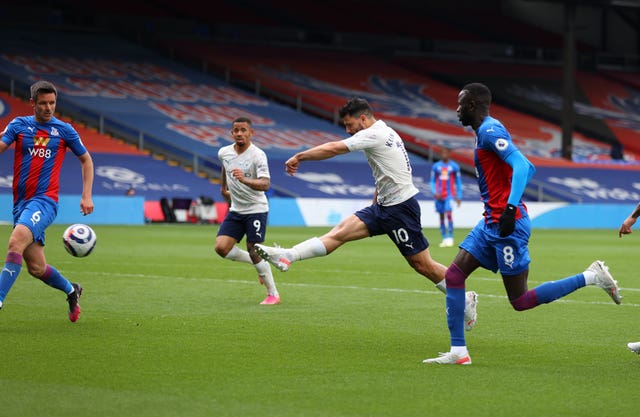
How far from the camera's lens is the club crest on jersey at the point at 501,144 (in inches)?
327

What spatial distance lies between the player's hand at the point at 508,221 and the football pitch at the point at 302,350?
3.28ft

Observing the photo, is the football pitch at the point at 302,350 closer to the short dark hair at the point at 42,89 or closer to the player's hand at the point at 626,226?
the player's hand at the point at 626,226

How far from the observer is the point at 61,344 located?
9414 millimetres

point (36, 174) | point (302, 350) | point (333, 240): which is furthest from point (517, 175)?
point (36, 174)

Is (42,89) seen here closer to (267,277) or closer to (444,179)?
(267,277)

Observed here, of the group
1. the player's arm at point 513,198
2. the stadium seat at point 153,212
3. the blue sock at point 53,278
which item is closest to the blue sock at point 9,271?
the blue sock at point 53,278

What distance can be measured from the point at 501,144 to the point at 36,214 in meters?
4.40

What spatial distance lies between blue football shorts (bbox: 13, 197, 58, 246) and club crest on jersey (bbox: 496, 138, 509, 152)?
167 inches

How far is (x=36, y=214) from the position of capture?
1040cm

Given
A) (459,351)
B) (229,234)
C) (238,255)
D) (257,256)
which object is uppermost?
(459,351)

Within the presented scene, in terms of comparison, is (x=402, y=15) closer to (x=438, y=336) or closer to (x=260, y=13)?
(x=260, y=13)

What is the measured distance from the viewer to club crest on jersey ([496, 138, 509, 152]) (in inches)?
327

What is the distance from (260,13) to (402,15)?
9125mm

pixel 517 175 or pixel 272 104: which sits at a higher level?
pixel 517 175
